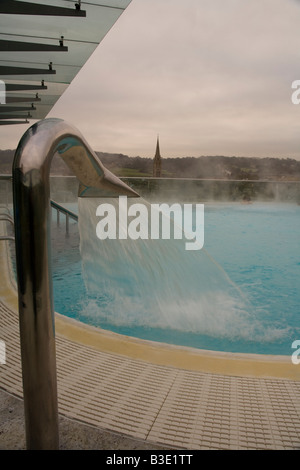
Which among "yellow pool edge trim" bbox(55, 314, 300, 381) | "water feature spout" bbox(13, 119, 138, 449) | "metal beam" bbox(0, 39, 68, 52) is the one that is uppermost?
"metal beam" bbox(0, 39, 68, 52)

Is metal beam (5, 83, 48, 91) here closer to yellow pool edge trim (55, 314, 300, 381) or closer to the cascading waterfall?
the cascading waterfall

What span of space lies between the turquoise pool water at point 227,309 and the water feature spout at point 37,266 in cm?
236

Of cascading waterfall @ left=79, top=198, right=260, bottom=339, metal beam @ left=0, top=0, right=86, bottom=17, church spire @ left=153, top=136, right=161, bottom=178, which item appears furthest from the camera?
church spire @ left=153, top=136, right=161, bottom=178

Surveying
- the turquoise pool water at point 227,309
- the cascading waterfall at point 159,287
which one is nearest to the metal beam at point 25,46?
the turquoise pool water at point 227,309

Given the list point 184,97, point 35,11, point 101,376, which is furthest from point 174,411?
point 184,97

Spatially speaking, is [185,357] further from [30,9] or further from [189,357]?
[30,9]

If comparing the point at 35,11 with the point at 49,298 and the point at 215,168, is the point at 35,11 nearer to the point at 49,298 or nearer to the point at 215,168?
the point at 49,298

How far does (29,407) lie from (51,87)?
7400 mm

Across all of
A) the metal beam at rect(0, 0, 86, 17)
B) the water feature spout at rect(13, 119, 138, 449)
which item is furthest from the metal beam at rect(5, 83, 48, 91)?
the water feature spout at rect(13, 119, 138, 449)

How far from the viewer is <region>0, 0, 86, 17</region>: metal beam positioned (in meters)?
3.27

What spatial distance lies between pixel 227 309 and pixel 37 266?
3.75 m

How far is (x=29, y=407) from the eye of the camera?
78cm

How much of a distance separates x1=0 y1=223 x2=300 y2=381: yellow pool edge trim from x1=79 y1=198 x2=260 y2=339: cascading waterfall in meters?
0.46

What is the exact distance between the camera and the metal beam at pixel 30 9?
3.27 m
